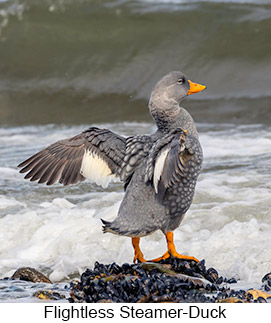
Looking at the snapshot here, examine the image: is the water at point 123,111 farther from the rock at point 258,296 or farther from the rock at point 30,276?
the rock at point 258,296

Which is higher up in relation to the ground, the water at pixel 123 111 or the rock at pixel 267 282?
the water at pixel 123 111

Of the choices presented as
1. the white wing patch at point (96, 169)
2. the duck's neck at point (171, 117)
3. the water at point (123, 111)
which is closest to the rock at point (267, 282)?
the water at point (123, 111)

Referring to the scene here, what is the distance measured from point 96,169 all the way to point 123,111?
7794mm

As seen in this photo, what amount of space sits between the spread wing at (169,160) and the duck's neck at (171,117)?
0.60 ft

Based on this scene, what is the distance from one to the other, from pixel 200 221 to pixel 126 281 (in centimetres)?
227

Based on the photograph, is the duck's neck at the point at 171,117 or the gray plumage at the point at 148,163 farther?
the duck's neck at the point at 171,117

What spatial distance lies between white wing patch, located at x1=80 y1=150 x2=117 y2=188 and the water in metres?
0.97

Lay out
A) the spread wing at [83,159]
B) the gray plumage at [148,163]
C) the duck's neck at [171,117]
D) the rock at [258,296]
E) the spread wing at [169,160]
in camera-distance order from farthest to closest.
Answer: the spread wing at [83,159]
the duck's neck at [171,117]
the gray plumage at [148,163]
the spread wing at [169,160]
the rock at [258,296]

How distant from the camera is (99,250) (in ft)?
18.8

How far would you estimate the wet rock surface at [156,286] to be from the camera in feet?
12.8

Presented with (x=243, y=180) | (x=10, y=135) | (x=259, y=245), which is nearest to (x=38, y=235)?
(x=259, y=245)

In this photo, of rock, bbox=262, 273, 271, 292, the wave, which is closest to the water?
the wave

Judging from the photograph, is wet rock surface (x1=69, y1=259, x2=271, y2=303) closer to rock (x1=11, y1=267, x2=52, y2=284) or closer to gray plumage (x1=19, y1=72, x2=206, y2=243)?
gray plumage (x1=19, y1=72, x2=206, y2=243)

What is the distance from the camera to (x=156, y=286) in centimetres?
393
